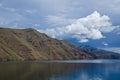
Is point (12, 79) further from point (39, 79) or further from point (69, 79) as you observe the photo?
point (69, 79)

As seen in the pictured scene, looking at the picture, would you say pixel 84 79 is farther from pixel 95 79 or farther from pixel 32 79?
pixel 32 79

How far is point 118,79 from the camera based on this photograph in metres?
82.2

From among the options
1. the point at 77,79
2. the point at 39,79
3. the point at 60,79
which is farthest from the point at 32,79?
the point at 77,79

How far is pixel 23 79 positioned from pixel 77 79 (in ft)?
60.8

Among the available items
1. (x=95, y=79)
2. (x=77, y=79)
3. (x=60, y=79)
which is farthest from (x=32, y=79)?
(x=95, y=79)

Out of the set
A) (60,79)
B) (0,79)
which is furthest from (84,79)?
(0,79)

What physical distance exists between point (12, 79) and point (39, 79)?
853 centimetres

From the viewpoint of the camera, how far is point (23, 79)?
74438 millimetres

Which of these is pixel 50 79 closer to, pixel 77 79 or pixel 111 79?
pixel 77 79

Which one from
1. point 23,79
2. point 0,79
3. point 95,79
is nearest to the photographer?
point 0,79

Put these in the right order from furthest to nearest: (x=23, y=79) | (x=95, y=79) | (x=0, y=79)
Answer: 1. (x=95, y=79)
2. (x=23, y=79)
3. (x=0, y=79)

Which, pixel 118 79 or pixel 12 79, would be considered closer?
pixel 12 79

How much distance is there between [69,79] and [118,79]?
1690 cm

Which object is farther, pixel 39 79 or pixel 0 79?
pixel 39 79
